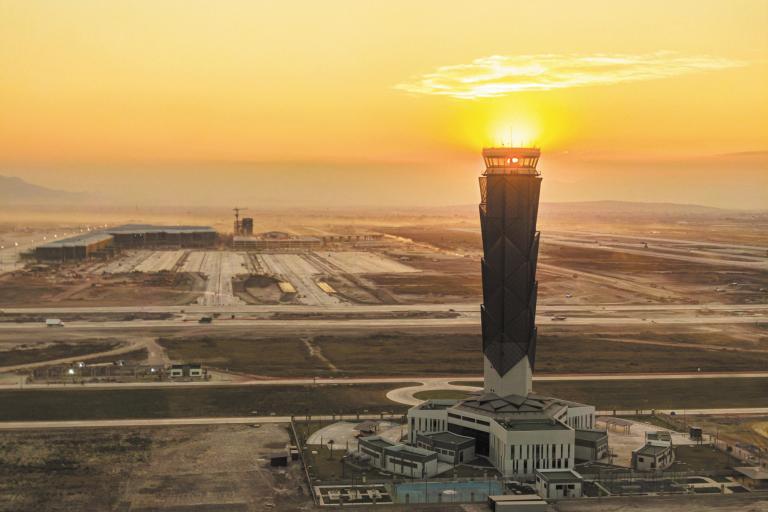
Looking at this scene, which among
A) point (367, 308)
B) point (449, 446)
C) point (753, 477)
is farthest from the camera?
point (367, 308)

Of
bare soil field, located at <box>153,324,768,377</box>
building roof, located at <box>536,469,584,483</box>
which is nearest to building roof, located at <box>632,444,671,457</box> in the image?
building roof, located at <box>536,469,584,483</box>

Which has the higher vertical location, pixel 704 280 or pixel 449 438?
pixel 704 280

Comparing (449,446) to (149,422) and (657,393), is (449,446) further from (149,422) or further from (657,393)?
(657,393)

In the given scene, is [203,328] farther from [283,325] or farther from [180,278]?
[180,278]

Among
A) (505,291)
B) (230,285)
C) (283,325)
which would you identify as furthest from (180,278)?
(505,291)

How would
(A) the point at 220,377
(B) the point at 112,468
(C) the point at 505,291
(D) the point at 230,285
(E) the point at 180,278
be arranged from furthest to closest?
(E) the point at 180,278, (D) the point at 230,285, (A) the point at 220,377, (C) the point at 505,291, (B) the point at 112,468

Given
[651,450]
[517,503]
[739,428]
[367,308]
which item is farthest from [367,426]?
[367,308]

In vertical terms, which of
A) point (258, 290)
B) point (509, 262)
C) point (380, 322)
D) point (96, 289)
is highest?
point (509, 262)
